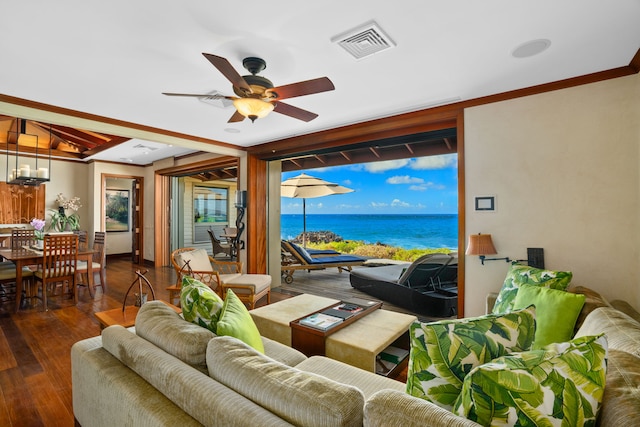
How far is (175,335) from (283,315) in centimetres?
146

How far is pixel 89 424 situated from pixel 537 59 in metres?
3.66

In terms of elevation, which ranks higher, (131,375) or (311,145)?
(311,145)

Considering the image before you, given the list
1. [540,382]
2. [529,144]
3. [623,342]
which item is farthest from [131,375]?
[529,144]

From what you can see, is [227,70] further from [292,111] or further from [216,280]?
[216,280]

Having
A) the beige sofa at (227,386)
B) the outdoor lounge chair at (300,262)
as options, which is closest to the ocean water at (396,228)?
the outdoor lounge chair at (300,262)

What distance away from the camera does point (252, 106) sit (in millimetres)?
2379

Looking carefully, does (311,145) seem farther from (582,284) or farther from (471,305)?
(582,284)

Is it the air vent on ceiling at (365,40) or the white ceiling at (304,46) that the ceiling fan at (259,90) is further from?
the air vent on ceiling at (365,40)

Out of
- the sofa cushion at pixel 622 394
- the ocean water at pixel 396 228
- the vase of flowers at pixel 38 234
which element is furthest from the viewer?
the ocean water at pixel 396 228

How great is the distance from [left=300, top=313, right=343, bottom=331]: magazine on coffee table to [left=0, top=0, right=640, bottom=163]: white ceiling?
2028mm

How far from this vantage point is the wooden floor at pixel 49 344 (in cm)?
207

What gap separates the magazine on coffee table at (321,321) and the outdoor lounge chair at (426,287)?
175cm

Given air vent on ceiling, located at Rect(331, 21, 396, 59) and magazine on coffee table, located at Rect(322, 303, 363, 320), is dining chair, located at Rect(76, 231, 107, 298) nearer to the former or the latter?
magazine on coffee table, located at Rect(322, 303, 363, 320)

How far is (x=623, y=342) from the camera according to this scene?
1.33 metres
